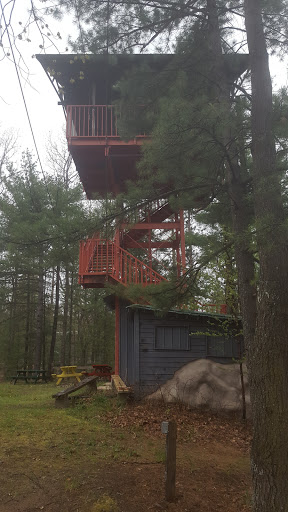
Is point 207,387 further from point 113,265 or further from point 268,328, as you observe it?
point 268,328

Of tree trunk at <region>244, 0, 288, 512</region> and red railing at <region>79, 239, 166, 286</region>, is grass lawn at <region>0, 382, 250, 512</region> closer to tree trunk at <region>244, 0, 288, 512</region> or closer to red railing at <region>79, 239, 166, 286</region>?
tree trunk at <region>244, 0, 288, 512</region>

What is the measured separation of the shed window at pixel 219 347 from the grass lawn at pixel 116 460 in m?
2.07

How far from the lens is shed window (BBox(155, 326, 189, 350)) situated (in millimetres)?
10609

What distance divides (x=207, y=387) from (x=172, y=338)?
1.76 m

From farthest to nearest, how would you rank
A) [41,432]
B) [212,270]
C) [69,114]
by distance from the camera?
1. [69,114]
2. [212,270]
3. [41,432]

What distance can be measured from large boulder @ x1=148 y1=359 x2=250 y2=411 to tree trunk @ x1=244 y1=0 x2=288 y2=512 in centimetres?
536

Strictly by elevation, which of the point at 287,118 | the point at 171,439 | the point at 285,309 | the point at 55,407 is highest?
the point at 287,118

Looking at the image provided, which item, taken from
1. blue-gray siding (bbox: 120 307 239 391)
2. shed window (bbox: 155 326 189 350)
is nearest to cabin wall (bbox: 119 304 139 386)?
blue-gray siding (bbox: 120 307 239 391)

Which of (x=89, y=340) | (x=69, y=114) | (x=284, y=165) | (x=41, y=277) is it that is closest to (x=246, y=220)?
(x=284, y=165)

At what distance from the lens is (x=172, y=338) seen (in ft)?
35.1

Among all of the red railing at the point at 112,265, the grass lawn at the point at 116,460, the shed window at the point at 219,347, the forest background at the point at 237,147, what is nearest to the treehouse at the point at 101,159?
the red railing at the point at 112,265

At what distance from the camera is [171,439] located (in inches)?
175

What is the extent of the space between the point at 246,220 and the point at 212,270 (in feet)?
12.2

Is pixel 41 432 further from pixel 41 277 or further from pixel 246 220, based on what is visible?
pixel 41 277
